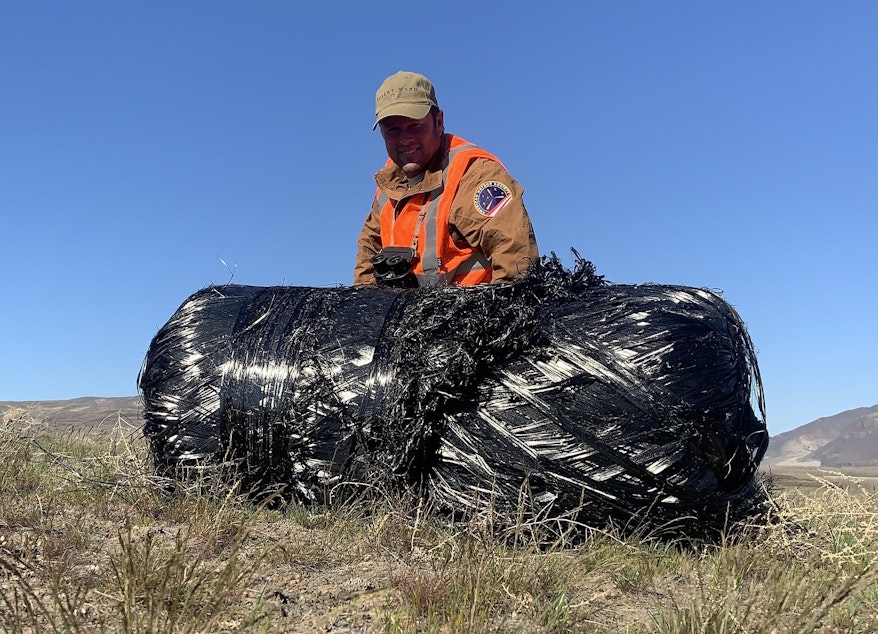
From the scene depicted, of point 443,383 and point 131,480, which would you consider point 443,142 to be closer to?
point 443,383

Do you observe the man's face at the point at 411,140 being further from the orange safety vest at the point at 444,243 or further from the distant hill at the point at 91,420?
the distant hill at the point at 91,420

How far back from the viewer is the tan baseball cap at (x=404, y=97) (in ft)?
14.2

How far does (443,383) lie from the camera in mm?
3135

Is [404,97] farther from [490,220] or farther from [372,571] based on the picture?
[372,571]

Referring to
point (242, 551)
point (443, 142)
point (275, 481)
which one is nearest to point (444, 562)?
point (242, 551)

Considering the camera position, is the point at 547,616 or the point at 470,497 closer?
the point at 547,616

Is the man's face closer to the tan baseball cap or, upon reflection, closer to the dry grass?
the tan baseball cap

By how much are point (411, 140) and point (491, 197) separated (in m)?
0.71

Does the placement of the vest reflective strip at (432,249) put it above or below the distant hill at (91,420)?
above

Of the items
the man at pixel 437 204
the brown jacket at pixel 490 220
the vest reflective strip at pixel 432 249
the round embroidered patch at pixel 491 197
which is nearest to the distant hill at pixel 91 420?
the man at pixel 437 204

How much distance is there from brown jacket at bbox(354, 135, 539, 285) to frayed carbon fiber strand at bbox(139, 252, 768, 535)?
451 millimetres

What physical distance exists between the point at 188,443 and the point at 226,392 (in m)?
0.35

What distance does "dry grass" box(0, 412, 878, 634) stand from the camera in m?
1.85

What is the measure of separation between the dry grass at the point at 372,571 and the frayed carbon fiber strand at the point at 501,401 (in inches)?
7.3
